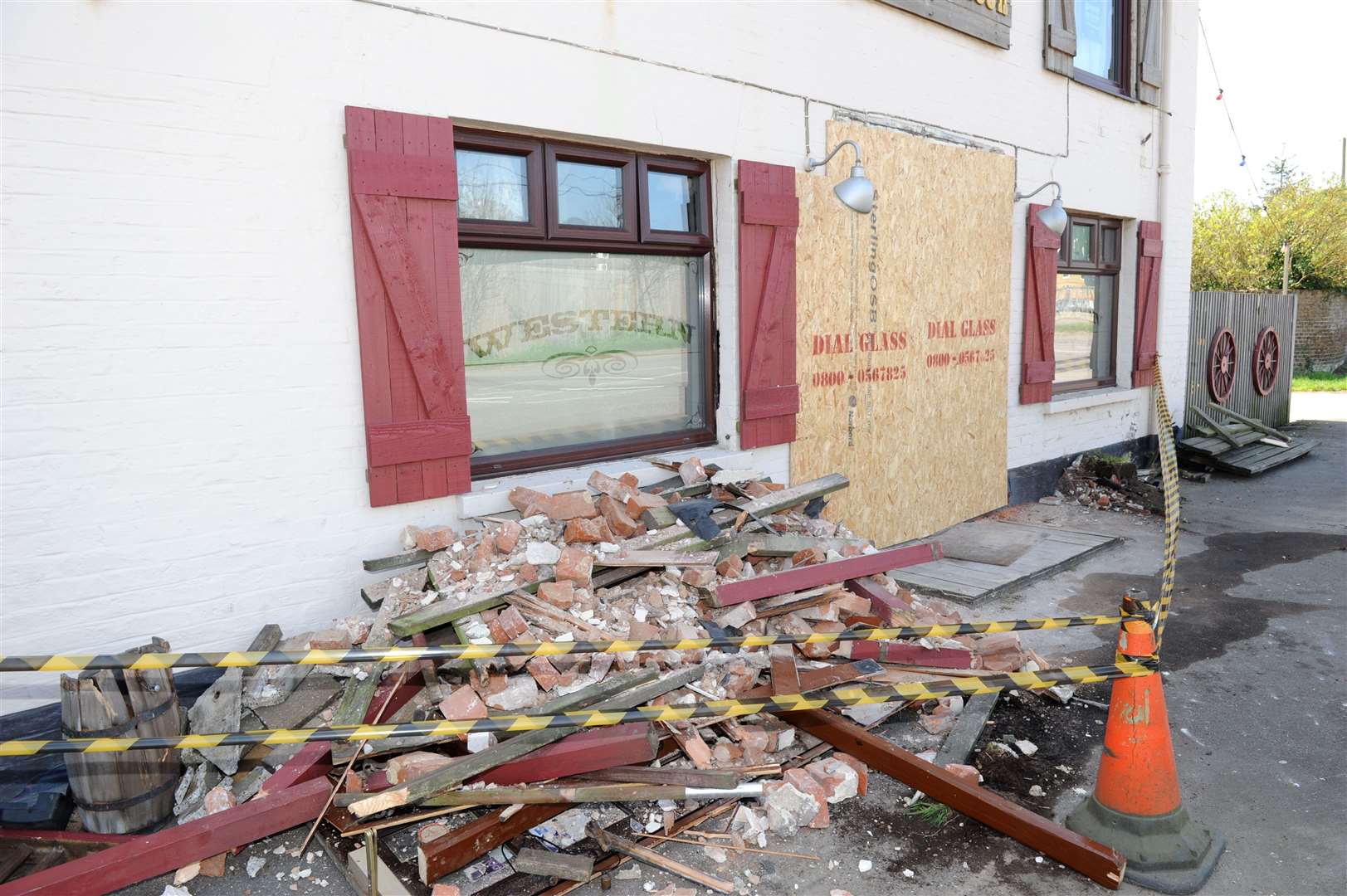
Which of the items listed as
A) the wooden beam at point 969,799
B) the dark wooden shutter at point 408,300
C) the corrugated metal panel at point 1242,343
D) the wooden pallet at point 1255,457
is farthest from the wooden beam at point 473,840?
the corrugated metal panel at point 1242,343

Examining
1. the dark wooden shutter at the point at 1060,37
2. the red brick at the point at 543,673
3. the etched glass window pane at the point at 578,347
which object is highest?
the dark wooden shutter at the point at 1060,37

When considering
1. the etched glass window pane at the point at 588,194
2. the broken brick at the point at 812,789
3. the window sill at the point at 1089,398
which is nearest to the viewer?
the broken brick at the point at 812,789

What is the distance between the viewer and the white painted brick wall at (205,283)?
3.65 metres

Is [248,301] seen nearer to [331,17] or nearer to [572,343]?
[331,17]

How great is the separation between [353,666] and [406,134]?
267cm

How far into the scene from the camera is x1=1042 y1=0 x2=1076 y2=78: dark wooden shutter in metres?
8.87

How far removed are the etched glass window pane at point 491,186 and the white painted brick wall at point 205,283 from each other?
0.92 ft

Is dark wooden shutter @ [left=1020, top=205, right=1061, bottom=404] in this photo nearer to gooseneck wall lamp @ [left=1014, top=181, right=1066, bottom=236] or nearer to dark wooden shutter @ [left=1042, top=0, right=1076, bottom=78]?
gooseneck wall lamp @ [left=1014, top=181, right=1066, bottom=236]

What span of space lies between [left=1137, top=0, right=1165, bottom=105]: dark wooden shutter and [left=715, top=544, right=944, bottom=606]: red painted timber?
27.0ft

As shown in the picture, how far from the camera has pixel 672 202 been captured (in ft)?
19.9

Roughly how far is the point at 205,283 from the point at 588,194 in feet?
7.78

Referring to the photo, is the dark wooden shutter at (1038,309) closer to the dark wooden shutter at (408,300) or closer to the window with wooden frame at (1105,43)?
the window with wooden frame at (1105,43)

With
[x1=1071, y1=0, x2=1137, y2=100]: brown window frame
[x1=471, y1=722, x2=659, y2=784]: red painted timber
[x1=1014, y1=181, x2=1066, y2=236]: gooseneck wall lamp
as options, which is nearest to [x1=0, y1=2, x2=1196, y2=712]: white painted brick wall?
[x1=471, y1=722, x2=659, y2=784]: red painted timber

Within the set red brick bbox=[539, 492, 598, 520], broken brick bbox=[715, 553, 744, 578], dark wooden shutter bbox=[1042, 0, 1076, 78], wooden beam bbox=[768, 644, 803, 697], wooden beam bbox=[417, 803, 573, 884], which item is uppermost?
dark wooden shutter bbox=[1042, 0, 1076, 78]
